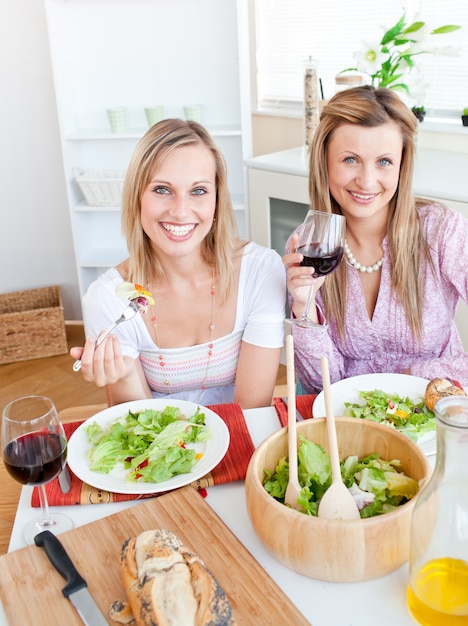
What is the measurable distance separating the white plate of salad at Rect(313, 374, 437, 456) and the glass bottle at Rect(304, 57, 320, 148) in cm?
Result: 170

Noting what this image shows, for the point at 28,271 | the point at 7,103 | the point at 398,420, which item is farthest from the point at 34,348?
the point at 398,420

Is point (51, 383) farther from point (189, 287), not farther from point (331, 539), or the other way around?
point (331, 539)

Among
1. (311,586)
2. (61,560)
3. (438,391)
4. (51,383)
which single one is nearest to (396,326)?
(438,391)

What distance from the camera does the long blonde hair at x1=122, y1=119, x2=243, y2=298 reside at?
1.54m

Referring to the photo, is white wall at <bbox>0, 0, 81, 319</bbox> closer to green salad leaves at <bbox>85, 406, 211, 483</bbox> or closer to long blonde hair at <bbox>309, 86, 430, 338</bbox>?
long blonde hair at <bbox>309, 86, 430, 338</bbox>

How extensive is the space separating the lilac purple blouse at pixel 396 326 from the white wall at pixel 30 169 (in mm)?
2474

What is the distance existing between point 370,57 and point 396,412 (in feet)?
5.52

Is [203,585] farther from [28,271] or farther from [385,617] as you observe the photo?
[28,271]

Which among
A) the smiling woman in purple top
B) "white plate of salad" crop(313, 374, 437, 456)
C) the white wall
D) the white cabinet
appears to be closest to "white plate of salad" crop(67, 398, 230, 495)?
"white plate of salad" crop(313, 374, 437, 456)

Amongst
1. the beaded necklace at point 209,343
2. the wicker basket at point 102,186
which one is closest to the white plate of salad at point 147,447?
the beaded necklace at point 209,343

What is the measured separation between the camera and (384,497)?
0.94 m

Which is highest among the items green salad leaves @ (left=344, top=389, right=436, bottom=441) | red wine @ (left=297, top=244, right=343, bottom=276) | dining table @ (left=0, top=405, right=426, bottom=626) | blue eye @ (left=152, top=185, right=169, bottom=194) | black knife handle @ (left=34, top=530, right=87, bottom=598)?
blue eye @ (left=152, top=185, right=169, bottom=194)

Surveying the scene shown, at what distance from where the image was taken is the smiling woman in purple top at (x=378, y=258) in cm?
159

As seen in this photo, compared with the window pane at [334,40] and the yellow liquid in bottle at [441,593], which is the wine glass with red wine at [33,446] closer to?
the yellow liquid in bottle at [441,593]
